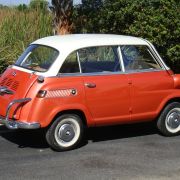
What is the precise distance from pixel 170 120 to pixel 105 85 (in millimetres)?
1442

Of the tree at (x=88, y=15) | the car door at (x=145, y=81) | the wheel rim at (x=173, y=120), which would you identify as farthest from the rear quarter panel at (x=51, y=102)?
the tree at (x=88, y=15)

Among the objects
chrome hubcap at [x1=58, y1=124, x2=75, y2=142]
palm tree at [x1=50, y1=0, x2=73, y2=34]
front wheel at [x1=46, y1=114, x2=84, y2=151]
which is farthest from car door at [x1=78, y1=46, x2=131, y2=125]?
palm tree at [x1=50, y1=0, x2=73, y2=34]

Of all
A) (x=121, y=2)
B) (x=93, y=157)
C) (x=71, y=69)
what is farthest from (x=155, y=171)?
(x=121, y=2)

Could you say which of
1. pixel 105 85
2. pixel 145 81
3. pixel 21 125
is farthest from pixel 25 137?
pixel 145 81

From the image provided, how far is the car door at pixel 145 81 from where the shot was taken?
7.99 meters

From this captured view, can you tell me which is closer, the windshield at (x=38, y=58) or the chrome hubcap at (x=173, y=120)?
the windshield at (x=38, y=58)

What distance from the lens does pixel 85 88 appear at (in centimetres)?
752

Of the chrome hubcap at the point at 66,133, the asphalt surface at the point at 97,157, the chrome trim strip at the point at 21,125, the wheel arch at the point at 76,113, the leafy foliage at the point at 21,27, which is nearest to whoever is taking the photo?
the asphalt surface at the point at 97,157

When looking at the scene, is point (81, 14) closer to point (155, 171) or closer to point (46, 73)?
point (46, 73)

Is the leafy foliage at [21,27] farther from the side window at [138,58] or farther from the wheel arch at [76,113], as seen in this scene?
the wheel arch at [76,113]

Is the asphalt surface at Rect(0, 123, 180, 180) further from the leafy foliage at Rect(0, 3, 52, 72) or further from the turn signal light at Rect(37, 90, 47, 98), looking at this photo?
the leafy foliage at Rect(0, 3, 52, 72)

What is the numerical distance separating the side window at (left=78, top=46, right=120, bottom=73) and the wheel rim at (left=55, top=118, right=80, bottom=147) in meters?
0.79

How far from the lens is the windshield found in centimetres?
765

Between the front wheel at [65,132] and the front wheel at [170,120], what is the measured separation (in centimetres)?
145
